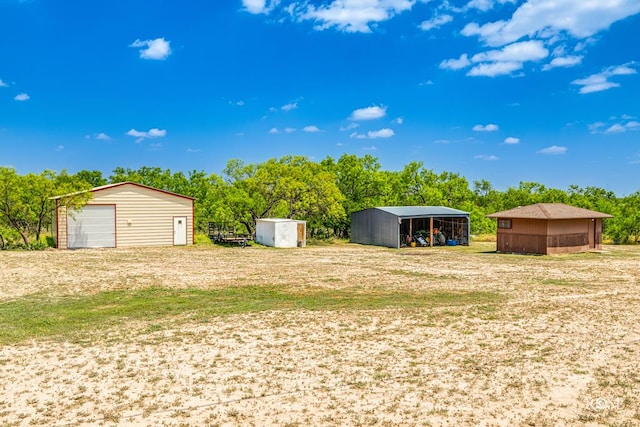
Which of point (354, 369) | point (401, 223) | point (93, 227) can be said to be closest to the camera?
point (354, 369)

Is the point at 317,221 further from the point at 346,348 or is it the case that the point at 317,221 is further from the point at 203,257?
the point at 346,348

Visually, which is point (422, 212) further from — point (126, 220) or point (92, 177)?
point (92, 177)

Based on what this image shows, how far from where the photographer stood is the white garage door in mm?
28578

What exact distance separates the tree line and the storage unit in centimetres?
113

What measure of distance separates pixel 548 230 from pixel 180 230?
68.9 ft

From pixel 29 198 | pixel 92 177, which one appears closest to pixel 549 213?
pixel 29 198

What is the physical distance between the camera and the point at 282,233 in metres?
30.9

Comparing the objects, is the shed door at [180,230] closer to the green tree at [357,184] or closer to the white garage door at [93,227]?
the white garage door at [93,227]

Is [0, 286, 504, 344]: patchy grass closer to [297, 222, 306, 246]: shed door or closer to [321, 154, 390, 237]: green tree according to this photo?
[297, 222, 306, 246]: shed door

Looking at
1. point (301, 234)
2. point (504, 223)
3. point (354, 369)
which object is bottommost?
point (354, 369)

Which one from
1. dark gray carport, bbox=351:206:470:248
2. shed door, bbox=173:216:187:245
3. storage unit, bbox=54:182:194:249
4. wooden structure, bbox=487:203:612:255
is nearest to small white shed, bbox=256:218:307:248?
storage unit, bbox=54:182:194:249

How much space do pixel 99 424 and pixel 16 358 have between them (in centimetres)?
323

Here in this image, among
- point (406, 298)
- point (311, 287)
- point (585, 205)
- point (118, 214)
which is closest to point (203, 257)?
point (118, 214)

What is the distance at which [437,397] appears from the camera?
658 centimetres
